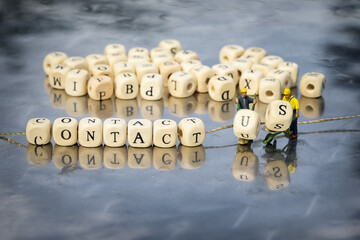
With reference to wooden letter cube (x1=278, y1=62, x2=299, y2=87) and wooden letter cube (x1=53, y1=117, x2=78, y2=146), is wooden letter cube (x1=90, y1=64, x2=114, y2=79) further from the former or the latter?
wooden letter cube (x1=278, y1=62, x2=299, y2=87)

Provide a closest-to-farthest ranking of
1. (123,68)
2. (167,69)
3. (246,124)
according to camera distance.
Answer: (246,124) → (123,68) → (167,69)

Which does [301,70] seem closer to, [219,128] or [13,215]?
[219,128]

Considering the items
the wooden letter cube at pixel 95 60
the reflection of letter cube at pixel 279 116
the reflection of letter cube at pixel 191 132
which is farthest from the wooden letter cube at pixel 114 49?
the reflection of letter cube at pixel 279 116

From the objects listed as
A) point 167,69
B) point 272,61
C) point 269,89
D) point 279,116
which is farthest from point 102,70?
point 279,116

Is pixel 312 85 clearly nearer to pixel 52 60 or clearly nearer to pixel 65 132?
pixel 65 132

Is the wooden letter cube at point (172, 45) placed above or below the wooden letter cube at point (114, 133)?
above

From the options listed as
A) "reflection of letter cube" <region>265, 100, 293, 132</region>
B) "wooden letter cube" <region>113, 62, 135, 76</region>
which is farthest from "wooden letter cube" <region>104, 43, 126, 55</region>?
"reflection of letter cube" <region>265, 100, 293, 132</region>

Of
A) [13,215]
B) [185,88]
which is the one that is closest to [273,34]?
[185,88]

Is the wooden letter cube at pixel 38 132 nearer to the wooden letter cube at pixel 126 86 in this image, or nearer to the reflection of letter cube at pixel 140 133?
the reflection of letter cube at pixel 140 133
